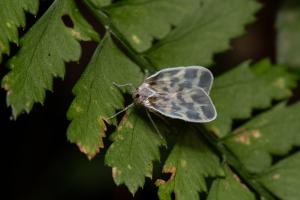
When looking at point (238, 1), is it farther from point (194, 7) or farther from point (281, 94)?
point (281, 94)

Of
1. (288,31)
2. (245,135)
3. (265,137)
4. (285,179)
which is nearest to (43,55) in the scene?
(245,135)

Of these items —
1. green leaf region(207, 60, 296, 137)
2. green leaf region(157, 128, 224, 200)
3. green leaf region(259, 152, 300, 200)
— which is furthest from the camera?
green leaf region(207, 60, 296, 137)

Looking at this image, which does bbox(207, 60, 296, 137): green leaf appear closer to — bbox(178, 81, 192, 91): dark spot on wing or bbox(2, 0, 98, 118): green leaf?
bbox(178, 81, 192, 91): dark spot on wing

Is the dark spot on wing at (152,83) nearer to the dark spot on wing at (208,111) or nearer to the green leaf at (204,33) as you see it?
the green leaf at (204,33)

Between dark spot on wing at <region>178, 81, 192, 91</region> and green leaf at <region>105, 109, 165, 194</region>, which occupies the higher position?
green leaf at <region>105, 109, 165, 194</region>

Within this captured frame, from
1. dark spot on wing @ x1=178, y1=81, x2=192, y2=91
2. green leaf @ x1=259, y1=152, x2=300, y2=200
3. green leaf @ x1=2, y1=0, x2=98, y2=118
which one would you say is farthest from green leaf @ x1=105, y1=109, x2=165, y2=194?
green leaf @ x1=259, y1=152, x2=300, y2=200

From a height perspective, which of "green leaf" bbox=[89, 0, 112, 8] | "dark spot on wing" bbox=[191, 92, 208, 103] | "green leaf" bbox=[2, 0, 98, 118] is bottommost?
"dark spot on wing" bbox=[191, 92, 208, 103]

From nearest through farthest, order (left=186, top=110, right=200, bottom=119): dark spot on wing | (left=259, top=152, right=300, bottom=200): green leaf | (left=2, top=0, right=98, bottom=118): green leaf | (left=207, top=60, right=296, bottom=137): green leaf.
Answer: (left=2, top=0, right=98, bottom=118): green leaf → (left=186, top=110, right=200, bottom=119): dark spot on wing → (left=259, top=152, right=300, bottom=200): green leaf → (left=207, top=60, right=296, bottom=137): green leaf
